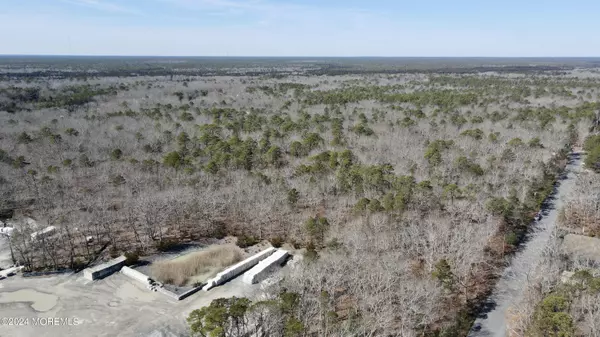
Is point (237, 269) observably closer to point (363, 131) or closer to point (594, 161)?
point (363, 131)

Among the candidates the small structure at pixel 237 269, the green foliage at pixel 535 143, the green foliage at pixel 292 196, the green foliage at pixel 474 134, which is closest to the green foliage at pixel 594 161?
the green foliage at pixel 535 143

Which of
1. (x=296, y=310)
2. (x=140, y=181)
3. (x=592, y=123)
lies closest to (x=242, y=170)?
(x=140, y=181)

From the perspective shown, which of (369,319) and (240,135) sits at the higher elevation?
(240,135)

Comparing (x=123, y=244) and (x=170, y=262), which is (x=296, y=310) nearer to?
(x=170, y=262)

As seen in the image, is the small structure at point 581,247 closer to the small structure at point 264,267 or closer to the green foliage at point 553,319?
the green foliage at point 553,319

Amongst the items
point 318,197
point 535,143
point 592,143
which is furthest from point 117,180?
point 592,143

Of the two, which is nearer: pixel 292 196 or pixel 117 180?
pixel 292 196
